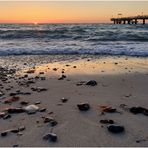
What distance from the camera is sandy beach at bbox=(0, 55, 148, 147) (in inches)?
169

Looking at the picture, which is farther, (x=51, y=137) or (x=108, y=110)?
(x=108, y=110)

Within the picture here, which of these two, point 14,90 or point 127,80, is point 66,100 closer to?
point 14,90

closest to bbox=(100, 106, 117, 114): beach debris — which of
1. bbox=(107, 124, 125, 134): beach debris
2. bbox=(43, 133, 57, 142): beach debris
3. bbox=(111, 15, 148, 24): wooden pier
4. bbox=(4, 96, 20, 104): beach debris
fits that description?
bbox=(107, 124, 125, 134): beach debris

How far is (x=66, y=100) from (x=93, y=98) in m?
0.52

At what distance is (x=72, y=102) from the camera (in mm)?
5938

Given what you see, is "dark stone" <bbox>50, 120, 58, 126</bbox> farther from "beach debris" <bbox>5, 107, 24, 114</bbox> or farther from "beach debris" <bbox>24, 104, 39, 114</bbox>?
"beach debris" <bbox>5, 107, 24, 114</bbox>

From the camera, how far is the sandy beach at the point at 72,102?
429cm

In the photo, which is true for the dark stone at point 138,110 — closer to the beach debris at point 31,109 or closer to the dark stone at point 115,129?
the dark stone at point 115,129

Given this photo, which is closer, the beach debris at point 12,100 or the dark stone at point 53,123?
the dark stone at point 53,123

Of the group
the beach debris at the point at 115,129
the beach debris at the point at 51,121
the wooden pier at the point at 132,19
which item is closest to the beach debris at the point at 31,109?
the beach debris at the point at 51,121

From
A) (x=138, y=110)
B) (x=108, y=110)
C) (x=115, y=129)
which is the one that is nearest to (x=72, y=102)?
(x=108, y=110)

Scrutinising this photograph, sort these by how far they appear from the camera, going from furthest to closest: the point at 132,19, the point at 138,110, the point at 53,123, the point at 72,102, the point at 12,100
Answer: the point at 132,19
the point at 12,100
the point at 72,102
the point at 138,110
the point at 53,123

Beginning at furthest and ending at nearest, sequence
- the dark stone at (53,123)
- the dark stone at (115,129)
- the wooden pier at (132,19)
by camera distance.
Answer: the wooden pier at (132,19)
the dark stone at (53,123)
the dark stone at (115,129)

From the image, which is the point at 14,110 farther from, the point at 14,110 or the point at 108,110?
the point at 108,110
